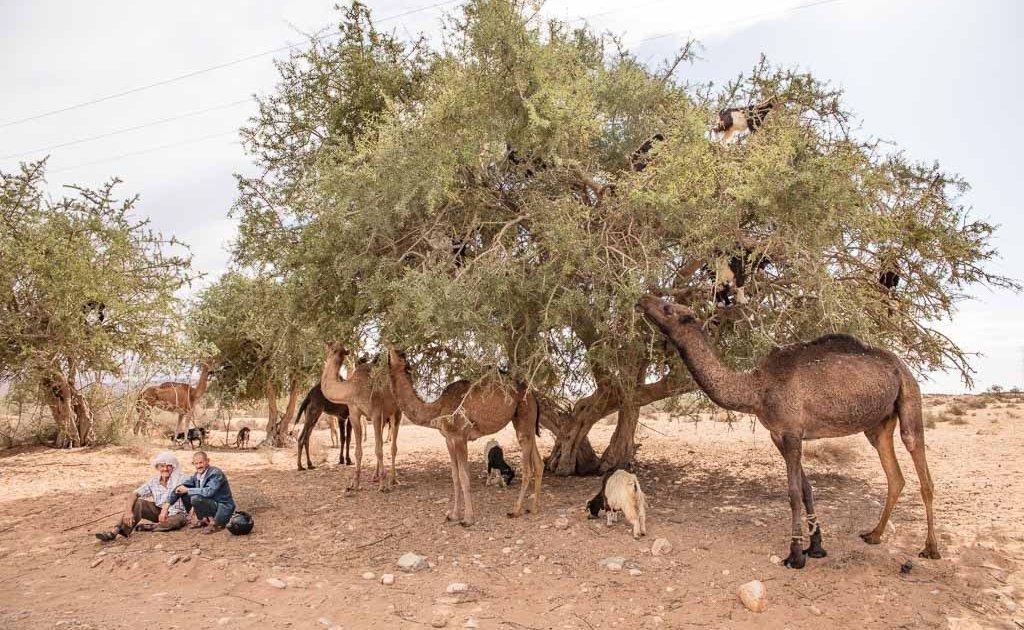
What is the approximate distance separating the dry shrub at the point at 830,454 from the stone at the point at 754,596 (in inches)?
280

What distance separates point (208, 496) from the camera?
922 cm

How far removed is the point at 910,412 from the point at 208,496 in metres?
8.11

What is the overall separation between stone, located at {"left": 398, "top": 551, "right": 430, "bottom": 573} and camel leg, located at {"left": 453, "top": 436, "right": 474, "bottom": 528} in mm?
1292

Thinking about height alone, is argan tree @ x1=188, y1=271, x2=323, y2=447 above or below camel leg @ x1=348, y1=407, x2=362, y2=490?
above

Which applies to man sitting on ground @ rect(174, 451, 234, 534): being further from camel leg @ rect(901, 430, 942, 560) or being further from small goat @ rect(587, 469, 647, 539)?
camel leg @ rect(901, 430, 942, 560)

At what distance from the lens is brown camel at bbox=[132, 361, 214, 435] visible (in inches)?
725

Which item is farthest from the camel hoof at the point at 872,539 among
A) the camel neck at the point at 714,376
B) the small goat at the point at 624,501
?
the small goat at the point at 624,501

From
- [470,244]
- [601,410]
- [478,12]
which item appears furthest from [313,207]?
[601,410]

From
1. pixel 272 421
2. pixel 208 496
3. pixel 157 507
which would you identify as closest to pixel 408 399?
pixel 208 496

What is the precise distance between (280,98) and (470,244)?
4.66 m

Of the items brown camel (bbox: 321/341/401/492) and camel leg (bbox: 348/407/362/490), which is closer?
brown camel (bbox: 321/341/401/492)

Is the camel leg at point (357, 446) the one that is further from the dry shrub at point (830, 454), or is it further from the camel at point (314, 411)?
the dry shrub at point (830, 454)

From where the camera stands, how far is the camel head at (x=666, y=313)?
824 cm

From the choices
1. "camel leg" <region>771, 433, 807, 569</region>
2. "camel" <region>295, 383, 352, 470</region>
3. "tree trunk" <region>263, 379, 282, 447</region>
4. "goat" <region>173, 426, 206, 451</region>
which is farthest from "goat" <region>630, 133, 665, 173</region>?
"tree trunk" <region>263, 379, 282, 447</region>
